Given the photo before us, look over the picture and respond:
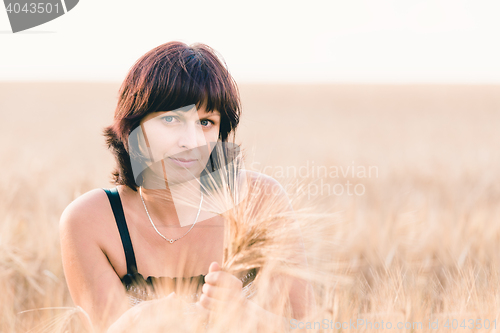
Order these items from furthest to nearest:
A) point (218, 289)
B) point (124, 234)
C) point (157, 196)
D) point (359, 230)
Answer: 1. point (359, 230)
2. point (157, 196)
3. point (124, 234)
4. point (218, 289)

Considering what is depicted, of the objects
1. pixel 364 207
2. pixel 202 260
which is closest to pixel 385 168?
pixel 364 207

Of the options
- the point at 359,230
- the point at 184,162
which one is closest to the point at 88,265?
the point at 184,162

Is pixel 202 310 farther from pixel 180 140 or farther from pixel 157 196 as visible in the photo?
pixel 157 196

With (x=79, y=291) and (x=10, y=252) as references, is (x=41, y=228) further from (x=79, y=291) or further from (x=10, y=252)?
(x=79, y=291)

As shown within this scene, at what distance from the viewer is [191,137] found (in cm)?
150

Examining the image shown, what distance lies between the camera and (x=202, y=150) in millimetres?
1562

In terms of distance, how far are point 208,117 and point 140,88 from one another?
267 mm

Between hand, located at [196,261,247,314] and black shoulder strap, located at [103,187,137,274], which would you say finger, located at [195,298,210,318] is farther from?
black shoulder strap, located at [103,187,137,274]

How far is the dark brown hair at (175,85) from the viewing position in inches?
62.1

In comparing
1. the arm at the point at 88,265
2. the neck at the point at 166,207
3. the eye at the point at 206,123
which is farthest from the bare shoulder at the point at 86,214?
the eye at the point at 206,123

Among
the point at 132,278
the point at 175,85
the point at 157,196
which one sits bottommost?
the point at 132,278

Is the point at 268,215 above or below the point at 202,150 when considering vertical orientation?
below

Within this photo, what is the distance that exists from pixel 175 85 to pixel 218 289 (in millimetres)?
798

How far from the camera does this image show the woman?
1562mm
